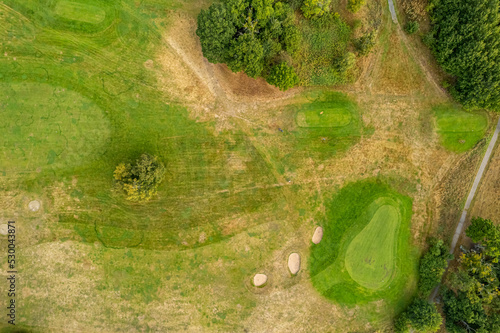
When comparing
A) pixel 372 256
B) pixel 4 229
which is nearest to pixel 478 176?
pixel 372 256

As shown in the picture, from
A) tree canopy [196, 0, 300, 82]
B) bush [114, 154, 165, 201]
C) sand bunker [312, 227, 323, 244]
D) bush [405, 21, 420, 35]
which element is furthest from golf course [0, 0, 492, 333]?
bush [114, 154, 165, 201]

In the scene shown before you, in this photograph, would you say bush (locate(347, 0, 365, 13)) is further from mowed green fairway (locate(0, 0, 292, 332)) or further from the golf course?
mowed green fairway (locate(0, 0, 292, 332))

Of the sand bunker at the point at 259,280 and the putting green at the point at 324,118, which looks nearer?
the sand bunker at the point at 259,280

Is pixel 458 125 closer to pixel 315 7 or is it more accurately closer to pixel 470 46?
pixel 470 46

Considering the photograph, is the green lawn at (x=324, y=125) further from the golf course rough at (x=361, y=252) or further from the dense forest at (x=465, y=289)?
the dense forest at (x=465, y=289)

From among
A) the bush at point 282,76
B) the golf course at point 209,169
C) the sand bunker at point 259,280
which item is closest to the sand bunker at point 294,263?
the golf course at point 209,169

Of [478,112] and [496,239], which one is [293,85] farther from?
[496,239]

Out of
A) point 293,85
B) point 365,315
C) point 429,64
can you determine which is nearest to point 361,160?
point 293,85
